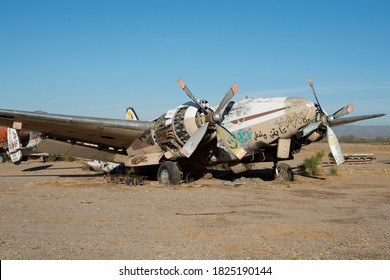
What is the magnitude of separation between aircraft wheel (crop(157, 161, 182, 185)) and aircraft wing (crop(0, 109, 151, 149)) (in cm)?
182

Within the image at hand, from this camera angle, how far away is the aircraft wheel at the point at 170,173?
16.9 meters

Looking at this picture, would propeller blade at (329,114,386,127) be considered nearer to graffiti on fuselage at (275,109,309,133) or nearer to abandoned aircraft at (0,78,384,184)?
abandoned aircraft at (0,78,384,184)

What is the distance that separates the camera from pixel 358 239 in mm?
7234

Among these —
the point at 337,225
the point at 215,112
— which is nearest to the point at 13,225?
the point at 337,225

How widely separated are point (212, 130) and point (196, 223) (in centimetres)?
796

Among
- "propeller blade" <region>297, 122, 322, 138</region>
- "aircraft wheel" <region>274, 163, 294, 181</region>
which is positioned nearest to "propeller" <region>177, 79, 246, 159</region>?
"propeller blade" <region>297, 122, 322, 138</region>

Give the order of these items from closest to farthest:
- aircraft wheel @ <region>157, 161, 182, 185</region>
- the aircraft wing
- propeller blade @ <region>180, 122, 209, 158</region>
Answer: propeller blade @ <region>180, 122, 209, 158</region> → the aircraft wing → aircraft wheel @ <region>157, 161, 182, 185</region>

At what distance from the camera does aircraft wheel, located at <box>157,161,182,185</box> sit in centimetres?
1688

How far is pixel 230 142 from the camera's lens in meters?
16.1

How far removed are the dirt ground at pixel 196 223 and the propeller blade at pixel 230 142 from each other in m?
1.34

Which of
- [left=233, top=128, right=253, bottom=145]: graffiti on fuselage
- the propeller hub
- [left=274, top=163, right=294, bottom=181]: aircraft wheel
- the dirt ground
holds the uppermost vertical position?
the propeller hub

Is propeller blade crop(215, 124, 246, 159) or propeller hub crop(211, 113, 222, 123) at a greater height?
propeller hub crop(211, 113, 222, 123)

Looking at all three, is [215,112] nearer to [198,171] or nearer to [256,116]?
[256,116]

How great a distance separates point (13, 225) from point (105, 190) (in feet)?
22.0
